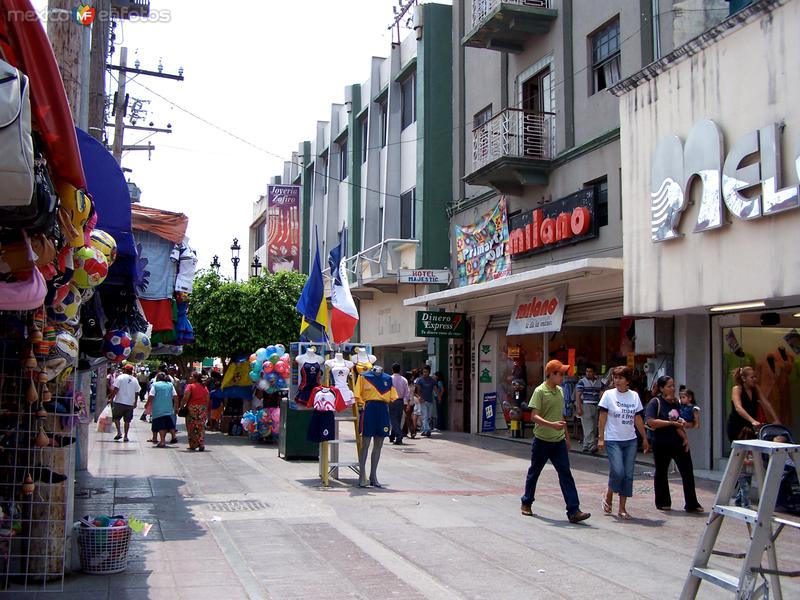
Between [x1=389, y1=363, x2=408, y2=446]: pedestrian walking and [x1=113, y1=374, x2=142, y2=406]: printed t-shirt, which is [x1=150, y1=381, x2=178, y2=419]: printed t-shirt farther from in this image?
[x1=389, y1=363, x2=408, y2=446]: pedestrian walking

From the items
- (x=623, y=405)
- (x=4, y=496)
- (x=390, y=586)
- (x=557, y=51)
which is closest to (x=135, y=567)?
(x=4, y=496)

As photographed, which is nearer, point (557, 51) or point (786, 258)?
point (786, 258)

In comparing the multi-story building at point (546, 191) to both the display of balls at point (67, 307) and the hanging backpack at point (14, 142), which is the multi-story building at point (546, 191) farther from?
the hanging backpack at point (14, 142)

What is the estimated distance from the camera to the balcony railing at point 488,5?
1870 centimetres

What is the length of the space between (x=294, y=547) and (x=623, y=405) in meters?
4.44

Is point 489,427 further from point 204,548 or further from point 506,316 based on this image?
point 204,548

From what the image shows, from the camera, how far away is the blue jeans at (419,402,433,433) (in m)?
21.6

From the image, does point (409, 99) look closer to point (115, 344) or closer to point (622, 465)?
point (622, 465)

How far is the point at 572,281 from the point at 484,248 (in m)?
4.32

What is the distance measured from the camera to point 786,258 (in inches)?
434

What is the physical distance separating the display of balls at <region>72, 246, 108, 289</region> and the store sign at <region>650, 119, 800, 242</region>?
28.2 ft

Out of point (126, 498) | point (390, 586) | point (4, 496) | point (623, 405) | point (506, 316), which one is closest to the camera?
point (4, 496)

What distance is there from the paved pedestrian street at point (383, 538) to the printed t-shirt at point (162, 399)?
3.34 metres

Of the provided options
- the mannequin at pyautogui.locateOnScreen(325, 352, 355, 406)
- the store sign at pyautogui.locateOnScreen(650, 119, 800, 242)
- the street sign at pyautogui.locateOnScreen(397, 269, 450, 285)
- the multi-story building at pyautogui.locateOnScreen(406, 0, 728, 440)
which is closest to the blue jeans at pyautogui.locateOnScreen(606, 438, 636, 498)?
the store sign at pyautogui.locateOnScreen(650, 119, 800, 242)
